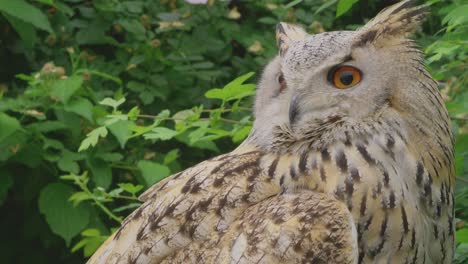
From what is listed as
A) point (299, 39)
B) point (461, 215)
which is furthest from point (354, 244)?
point (461, 215)

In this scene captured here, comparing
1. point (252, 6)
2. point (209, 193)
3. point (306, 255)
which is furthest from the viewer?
point (252, 6)

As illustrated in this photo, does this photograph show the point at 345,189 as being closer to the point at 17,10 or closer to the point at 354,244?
the point at 354,244

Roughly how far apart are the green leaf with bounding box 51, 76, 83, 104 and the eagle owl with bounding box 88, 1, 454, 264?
4.88ft

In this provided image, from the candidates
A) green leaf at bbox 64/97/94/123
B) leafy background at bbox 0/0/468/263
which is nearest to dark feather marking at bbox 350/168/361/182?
leafy background at bbox 0/0/468/263

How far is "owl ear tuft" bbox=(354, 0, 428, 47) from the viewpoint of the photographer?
2.84 metres

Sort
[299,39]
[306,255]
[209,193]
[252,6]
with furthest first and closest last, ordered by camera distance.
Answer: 1. [252,6]
2. [299,39]
3. [209,193]
4. [306,255]

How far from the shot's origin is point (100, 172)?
175 inches

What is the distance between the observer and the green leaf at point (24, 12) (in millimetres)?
4371

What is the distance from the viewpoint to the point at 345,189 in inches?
107

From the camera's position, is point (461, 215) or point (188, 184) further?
point (461, 215)

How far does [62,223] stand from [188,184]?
1676 mm

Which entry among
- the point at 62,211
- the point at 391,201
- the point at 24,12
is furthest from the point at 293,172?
the point at 24,12

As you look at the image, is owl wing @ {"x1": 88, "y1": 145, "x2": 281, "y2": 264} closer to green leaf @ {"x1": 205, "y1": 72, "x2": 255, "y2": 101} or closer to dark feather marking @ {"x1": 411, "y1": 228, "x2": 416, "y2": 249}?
dark feather marking @ {"x1": 411, "y1": 228, "x2": 416, "y2": 249}

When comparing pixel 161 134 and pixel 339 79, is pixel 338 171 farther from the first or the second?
pixel 161 134
